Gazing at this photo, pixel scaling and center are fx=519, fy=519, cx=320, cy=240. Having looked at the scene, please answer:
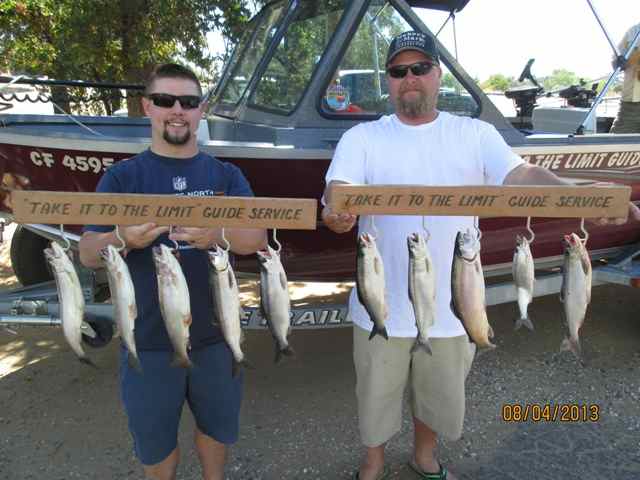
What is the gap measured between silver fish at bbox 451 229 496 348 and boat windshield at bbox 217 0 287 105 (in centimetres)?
264

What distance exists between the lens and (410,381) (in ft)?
8.41

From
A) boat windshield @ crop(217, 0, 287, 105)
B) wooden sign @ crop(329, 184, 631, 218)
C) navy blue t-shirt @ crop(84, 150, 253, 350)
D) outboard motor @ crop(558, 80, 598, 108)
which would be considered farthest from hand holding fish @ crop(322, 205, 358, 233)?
outboard motor @ crop(558, 80, 598, 108)

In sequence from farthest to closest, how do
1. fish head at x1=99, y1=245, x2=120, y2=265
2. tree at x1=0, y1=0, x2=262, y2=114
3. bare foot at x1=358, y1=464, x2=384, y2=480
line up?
tree at x1=0, y1=0, x2=262, y2=114
bare foot at x1=358, y1=464, x2=384, y2=480
fish head at x1=99, y1=245, x2=120, y2=265

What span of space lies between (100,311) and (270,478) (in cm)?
132

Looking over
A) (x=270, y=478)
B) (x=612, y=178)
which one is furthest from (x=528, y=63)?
(x=270, y=478)

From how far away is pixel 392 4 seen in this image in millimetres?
3381

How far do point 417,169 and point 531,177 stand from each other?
0.46 m

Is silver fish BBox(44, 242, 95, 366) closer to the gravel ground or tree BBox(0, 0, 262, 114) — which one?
the gravel ground

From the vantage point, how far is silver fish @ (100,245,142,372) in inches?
68.9

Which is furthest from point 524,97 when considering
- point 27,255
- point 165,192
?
point 27,255

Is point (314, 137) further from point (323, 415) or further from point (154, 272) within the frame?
point (323, 415)

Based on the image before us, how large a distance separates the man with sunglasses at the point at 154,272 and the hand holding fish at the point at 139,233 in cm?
16
